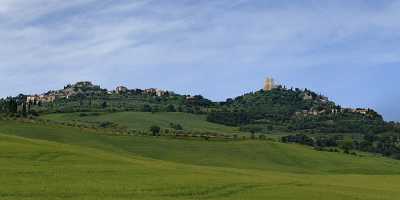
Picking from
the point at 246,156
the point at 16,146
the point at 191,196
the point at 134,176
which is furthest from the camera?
the point at 246,156

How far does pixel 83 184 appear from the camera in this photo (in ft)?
163

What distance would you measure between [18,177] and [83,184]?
6.25m

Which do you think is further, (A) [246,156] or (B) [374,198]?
(A) [246,156]

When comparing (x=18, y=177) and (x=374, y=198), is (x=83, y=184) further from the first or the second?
(x=374, y=198)

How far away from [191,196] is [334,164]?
92.5 meters

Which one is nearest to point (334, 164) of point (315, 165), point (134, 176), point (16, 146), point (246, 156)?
point (315, 165)

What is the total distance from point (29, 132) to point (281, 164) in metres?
55.8

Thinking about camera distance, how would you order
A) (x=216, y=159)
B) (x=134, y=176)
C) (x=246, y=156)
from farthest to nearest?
(x=246, y=156), (x=216, y=159), (x=134, y=176)

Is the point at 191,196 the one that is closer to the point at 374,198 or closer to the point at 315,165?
the point at 374,198

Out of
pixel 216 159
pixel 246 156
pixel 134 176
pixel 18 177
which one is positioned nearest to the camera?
pixel 18 177

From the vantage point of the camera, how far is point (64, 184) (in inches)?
1928

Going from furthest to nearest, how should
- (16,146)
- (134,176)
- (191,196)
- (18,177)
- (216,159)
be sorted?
(216,159) → (16,146) → (134,176) → (18,177) → (191,196)

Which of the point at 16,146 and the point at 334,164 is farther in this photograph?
the point at 334,164

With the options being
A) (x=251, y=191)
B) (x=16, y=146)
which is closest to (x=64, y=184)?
(x=251, y=191)
